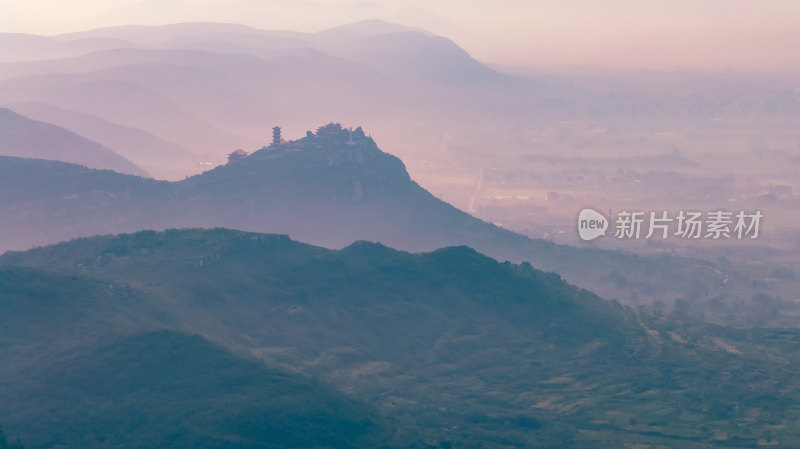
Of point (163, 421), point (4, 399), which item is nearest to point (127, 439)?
point (163, 421)

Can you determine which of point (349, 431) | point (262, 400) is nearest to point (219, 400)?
point (262, 400)

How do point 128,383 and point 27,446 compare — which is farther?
point 128,383

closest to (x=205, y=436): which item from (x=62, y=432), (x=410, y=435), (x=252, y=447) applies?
(x=252, y=447)

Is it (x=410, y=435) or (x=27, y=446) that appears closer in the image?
(x=27, y=446)

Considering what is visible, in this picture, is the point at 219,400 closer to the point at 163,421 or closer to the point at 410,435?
the point at 163,421

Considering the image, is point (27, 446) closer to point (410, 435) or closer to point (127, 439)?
point (127, 439)

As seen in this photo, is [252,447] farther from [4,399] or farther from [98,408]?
[4,399]

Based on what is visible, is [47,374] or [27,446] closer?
[27,446]
